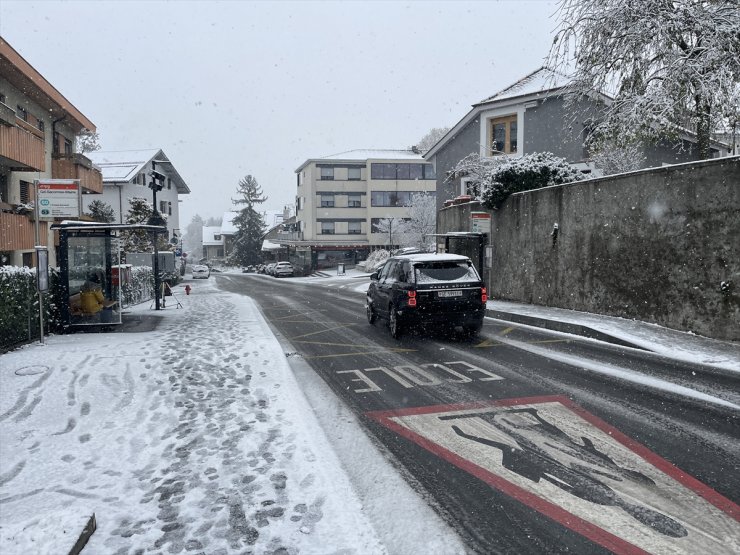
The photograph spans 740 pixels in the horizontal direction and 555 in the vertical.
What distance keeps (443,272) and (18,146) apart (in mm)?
15156

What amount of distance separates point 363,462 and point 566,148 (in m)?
24.3

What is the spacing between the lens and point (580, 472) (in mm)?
4477

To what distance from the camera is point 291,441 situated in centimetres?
525

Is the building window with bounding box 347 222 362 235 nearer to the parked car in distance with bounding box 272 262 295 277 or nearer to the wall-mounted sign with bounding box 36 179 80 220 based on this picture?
the parked car in distance with bounding box 272 262 295 277

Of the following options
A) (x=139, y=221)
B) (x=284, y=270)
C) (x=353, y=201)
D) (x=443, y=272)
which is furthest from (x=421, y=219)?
(x=443, y=272)

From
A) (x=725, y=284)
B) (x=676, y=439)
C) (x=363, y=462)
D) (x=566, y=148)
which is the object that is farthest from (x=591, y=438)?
(x=566, y=148)

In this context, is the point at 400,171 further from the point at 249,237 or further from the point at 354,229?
the point at 249,237

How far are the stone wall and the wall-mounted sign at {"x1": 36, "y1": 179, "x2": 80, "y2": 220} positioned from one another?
11.9m

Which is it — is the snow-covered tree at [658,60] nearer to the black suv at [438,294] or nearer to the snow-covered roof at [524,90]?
the black suv at [438,294]

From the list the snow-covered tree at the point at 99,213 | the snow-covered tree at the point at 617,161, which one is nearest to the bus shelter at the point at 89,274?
the snow-covered tree at the point at 617,161

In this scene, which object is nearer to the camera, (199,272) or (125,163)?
(125,163)

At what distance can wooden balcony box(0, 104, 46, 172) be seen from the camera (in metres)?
16.4

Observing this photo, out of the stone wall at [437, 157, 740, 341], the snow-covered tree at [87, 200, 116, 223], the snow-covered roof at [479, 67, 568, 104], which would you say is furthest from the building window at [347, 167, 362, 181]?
the stone wall at [437, 157, 740, 341]

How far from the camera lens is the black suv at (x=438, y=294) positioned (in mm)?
10766
